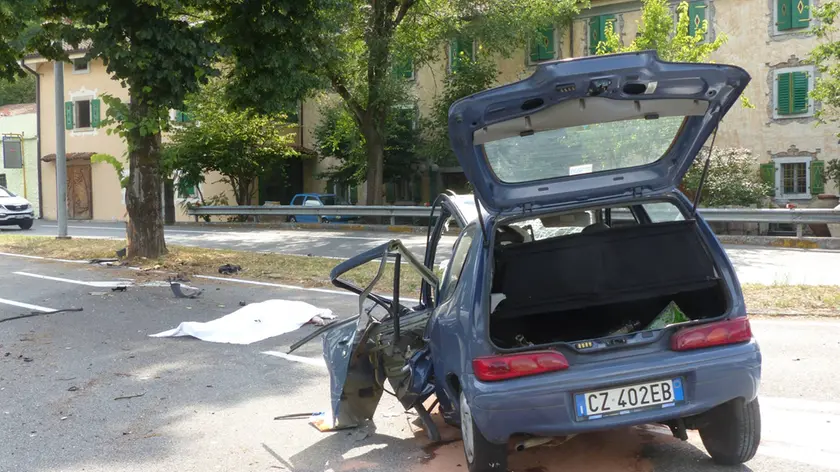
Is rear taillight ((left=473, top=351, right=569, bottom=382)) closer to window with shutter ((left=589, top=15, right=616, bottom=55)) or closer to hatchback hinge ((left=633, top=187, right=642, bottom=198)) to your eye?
hatchback hinge ((left=633, top=187, right=642, bottom=198))

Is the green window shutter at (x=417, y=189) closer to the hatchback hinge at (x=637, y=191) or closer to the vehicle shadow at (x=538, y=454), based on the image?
the vehicle shadow at (x=538, y=454)

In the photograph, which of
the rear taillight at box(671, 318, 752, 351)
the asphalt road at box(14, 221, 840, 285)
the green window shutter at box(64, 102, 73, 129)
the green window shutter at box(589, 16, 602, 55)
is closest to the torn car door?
the rear taillight at box(671, 318, 752, 351)

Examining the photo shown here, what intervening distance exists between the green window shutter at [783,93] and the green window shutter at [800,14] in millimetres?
1577

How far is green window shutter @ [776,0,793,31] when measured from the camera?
2578 centimetres

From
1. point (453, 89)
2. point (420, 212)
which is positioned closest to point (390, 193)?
point (453, 89)

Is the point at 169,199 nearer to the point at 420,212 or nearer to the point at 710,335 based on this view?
the point at 420,212

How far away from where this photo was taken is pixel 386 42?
944 inches

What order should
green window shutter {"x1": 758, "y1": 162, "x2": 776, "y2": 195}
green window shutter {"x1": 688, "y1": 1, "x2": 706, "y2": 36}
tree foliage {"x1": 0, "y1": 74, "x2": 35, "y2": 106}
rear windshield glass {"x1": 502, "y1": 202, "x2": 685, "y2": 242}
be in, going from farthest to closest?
tree foliage {"x1": 0, "y1": 74, "x2": 35, "y2": 106} → green window shutter {"x1": 688, "y1": 1, "x2": 706, "y2": 36} → green window shutter {"x1": 758, "y1": 162, "x2": 776, "y2": 195} → rear windshield glass {"x1": 502, "y1": 202, "x2": 685, "y2": 242}

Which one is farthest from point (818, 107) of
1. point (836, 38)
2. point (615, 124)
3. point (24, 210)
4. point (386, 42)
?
point (24, 210)

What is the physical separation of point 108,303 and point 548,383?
27.4 ft

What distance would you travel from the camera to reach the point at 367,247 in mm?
18234

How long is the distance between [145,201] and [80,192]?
89.2 ft

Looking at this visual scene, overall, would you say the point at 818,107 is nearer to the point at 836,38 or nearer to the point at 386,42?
the point at 836,38

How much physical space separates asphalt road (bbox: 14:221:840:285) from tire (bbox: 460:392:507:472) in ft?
26.2
